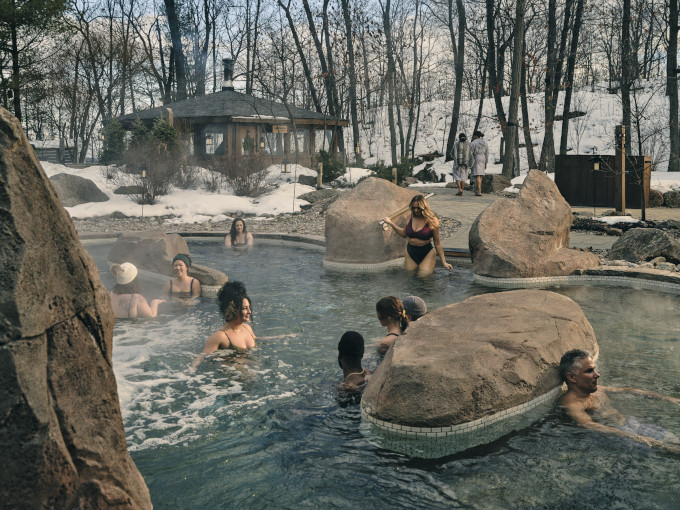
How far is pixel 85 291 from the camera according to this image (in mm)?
2807

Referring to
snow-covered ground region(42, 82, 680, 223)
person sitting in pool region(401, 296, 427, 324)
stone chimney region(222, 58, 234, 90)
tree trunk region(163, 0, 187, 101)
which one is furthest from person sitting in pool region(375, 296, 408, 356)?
tree trunk region(163, 0, 187, 101)

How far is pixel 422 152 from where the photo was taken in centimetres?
4238

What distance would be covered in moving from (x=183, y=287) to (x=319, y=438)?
4.76 m

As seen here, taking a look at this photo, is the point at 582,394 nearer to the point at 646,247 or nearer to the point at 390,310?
the point at 390,310

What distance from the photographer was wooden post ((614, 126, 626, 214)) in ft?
48.4

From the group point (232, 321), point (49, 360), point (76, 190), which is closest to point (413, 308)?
point (232, 321)

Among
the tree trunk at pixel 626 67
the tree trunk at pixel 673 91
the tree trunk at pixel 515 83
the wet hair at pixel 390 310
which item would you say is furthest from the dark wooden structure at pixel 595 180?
the wet hair at pixel 390 310

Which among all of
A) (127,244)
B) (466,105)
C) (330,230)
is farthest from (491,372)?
(466,105)

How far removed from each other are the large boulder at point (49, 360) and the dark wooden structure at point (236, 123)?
2558cm

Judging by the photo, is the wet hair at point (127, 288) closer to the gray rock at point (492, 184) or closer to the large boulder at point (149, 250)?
the large boulder at point (149, 250)

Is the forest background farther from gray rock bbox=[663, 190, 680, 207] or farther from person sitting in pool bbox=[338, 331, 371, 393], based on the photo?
person sitting in pool bbox=[338, 331, 371, 393]

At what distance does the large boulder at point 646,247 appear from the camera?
1075 centimetres

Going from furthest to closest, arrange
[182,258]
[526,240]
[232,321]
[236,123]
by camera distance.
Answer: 1. [236,123]
2. [526,240]
3. [182,258]
4. [232,321]

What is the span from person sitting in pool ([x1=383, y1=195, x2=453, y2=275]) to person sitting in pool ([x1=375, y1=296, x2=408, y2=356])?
3823mm
